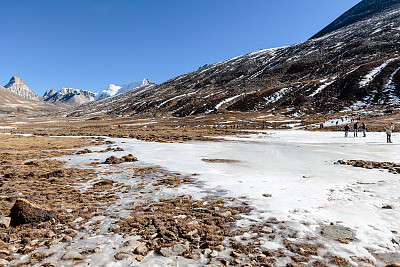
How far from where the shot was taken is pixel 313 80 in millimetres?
107500

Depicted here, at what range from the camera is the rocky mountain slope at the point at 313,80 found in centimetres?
8169

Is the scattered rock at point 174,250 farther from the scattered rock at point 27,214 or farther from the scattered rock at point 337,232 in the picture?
the scattered rock at point 27,214

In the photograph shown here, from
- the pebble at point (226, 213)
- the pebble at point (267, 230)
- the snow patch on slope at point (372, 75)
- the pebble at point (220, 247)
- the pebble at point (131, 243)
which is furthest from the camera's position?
the snow patch on slope at point (372, 75)

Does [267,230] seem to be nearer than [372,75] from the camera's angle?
Yes

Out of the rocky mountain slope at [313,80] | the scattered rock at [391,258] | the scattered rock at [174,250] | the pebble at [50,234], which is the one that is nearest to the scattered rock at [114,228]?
the pebble at [50,234]

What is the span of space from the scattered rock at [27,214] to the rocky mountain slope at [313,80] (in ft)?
270

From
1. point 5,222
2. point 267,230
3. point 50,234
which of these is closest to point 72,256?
point 50,234

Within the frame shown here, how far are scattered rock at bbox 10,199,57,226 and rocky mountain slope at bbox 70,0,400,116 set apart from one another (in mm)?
82316

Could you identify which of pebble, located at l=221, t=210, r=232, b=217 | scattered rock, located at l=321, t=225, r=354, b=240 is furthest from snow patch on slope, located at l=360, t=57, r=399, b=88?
pebble, located at l=221, t=210, r=232, b=217

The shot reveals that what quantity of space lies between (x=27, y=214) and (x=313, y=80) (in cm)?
12239

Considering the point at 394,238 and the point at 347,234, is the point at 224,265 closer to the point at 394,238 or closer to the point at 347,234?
the point at 347,234

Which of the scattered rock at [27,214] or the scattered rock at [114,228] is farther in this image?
the scattered rock at [27,214]

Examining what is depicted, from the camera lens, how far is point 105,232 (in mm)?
5844

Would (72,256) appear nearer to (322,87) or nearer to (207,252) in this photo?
(207,252)
